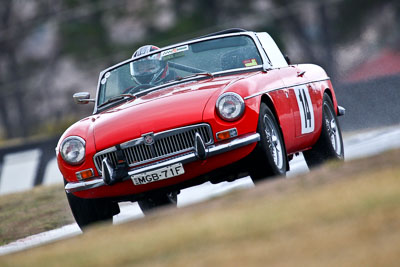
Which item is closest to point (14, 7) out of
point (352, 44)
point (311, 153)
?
point (352, 44)

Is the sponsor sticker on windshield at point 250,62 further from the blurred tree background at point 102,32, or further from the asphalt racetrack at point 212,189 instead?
the blurred tree background at point 102,32

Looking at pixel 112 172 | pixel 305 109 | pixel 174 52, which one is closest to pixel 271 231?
pixel 112 172

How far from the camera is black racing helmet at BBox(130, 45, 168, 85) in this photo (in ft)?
27.9

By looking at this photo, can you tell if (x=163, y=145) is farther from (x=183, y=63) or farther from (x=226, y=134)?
(x=183, y=63)

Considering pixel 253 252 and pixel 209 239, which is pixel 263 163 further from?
pixel 253 252

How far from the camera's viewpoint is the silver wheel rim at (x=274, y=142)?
7.35 meters

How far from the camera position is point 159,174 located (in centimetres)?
695

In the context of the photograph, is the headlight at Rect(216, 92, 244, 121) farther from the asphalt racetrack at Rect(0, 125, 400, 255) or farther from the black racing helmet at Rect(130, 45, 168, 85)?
the black racing helmet at Rect(130, 45, 168, 85)

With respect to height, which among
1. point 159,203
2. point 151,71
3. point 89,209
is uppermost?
point 151,71

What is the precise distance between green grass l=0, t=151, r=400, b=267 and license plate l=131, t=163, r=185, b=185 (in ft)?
1.71

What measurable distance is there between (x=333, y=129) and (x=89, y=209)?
314 cm

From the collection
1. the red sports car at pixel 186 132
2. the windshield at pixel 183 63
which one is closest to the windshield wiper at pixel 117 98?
the red sports car at pixel 186 132

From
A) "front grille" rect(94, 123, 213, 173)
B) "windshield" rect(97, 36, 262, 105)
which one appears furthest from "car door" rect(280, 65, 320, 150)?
"front grille" rect(94, 123, 213, 173)

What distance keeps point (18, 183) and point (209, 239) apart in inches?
382
